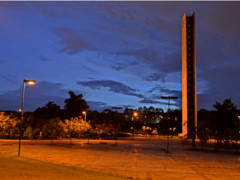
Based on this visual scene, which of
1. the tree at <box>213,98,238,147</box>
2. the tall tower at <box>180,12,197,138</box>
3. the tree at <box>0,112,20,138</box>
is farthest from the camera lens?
the tall tower at <box>180,12,197,138</box>

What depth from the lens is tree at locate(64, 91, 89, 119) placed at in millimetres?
71444

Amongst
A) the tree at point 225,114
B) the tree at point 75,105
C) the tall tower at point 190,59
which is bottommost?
the tree at point 225,114

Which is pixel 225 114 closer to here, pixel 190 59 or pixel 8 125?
pixel 8 125

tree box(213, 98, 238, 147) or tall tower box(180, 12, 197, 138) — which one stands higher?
tall tower box(180, 12, 197, 138)

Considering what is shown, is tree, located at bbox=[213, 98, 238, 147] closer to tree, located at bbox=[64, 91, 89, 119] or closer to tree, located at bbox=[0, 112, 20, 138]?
tree, located at bbox=[0, 112, 20, 138]

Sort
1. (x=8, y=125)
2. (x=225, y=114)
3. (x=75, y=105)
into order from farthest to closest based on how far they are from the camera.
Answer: (x=75, y=105), (x=8, y=125), (x=225, y=114)

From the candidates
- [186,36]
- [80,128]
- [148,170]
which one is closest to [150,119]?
[186,36]

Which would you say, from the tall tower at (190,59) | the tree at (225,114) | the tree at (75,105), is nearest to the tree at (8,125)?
the tree at (75,105)

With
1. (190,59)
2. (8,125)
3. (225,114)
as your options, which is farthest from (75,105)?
(225,114)

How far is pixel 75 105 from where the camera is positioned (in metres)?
71.3

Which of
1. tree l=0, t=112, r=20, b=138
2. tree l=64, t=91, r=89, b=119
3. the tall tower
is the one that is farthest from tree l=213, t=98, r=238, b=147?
tree l=64, t=91, r=89, b=119

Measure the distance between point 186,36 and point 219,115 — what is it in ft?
133

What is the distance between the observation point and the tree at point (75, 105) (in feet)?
234

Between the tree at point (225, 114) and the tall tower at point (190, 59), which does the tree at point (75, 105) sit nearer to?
the tall tower at point (190, 59)
